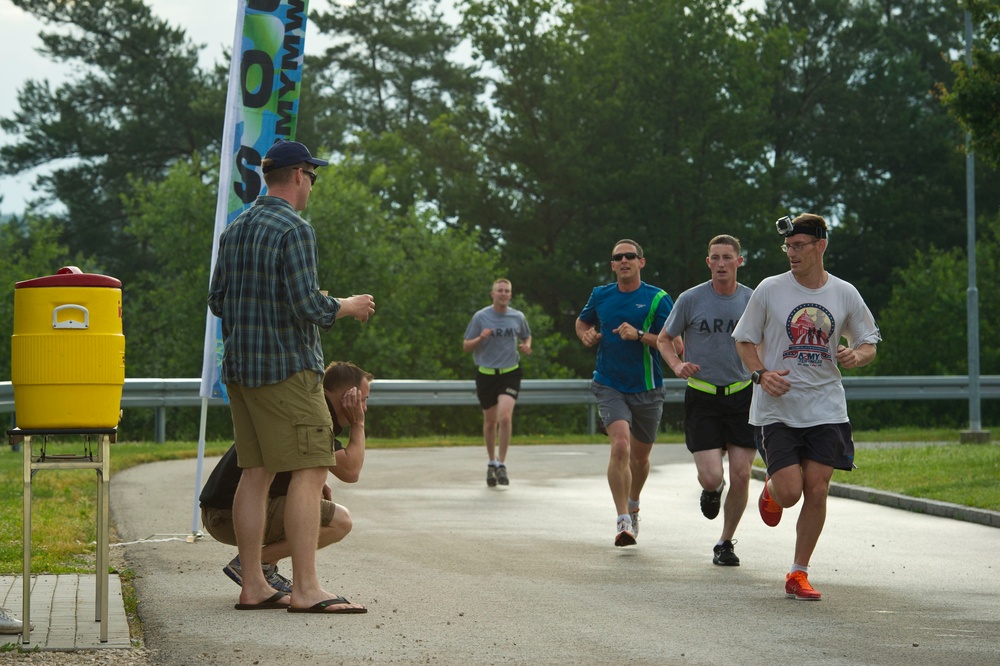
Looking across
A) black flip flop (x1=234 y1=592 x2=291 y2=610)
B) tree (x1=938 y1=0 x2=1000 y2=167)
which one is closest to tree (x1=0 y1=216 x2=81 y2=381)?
tree (x1=938 y1=0 x2=1000 y2=167)

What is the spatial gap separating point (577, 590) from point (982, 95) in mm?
12164

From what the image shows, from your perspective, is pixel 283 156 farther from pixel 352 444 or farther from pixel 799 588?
pixel 799 588

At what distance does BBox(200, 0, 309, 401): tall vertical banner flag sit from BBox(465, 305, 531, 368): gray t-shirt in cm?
637

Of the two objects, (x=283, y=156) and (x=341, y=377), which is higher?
(x=283, y=156)

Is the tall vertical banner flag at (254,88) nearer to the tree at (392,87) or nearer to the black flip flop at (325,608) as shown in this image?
the black flip flop at (325,608)

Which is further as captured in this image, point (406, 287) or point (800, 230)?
point (406, 287)

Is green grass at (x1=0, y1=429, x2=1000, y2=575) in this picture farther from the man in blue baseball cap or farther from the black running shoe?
the black running shoe

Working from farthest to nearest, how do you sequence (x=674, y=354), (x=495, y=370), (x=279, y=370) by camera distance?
(x=495, y=370), (x=674, y=354), (x=279, y=370)

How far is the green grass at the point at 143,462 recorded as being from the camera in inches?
362

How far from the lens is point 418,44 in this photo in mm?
53219

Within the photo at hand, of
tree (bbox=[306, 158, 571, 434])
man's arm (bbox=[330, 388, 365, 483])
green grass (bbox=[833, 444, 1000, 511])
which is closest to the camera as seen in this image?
man's arm (bbox=[330, 388, 365, 483])

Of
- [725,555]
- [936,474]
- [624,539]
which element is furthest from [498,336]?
[725,555]

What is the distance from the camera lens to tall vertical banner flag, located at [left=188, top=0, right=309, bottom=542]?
393 inches

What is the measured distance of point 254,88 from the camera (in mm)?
10000
